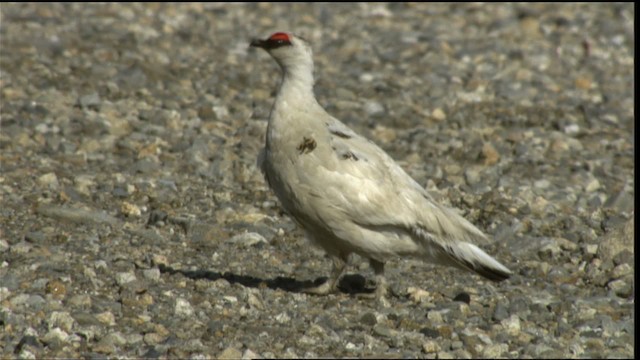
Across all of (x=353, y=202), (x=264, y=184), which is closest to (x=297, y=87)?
(x=353, y=202)

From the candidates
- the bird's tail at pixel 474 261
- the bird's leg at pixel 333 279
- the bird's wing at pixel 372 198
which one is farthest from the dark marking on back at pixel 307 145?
the bird's tail at pixel 474 261

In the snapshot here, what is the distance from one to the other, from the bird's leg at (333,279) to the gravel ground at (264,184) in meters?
0.13

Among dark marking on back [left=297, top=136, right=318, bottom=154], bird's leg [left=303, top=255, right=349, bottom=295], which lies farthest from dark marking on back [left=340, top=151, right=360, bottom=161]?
bird's leg [left=303, top=255, right=349, bottom=295]

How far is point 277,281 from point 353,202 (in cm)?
100

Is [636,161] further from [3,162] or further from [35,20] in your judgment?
[35,20]

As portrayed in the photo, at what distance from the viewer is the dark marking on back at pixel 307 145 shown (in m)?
7.71

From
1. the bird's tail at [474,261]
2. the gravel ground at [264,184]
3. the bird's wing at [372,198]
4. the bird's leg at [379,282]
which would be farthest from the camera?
the bird's leg at [379,282]

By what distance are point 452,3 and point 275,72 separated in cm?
385

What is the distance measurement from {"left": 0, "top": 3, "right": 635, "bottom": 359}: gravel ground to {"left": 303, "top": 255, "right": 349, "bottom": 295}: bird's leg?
13 cm

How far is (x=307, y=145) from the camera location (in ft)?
25.4

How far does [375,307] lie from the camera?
25.6 feet

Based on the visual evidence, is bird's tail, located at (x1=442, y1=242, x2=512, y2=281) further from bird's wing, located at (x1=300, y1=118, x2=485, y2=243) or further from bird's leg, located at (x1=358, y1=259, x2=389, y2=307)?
bird's leg, located at (x1=358, y1=259, x2=389, y2=307)

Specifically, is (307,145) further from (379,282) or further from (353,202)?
(379,282)

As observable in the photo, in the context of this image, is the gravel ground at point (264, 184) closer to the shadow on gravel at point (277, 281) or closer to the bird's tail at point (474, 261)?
the shadow on gravel at point (277, 281)
